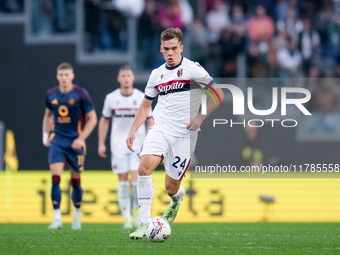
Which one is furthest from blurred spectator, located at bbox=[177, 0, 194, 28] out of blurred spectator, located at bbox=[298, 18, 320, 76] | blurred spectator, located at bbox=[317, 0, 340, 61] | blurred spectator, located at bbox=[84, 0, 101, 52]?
blurred spectator, located at bbox=[317, 0, 340, 61]

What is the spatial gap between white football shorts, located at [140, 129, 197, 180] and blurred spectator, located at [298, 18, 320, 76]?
32.4 feet

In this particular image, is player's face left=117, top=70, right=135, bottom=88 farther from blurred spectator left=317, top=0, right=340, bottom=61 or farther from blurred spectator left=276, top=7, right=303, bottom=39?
blurred spectator left=317, top=0, right=340, bottom=61

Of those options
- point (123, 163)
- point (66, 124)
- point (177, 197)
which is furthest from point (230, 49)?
point (177, 197)

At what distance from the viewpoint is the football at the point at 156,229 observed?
7.99m

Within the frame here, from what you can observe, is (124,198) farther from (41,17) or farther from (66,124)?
(41,17)

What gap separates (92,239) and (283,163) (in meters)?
8.45

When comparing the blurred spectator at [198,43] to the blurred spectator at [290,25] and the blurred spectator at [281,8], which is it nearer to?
the blurred spectator at [290,25]

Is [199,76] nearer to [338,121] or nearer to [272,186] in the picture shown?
[272,186]

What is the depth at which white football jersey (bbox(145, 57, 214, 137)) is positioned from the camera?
8445 millimetres

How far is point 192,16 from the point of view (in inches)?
718

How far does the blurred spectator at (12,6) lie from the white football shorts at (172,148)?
33.0 ft

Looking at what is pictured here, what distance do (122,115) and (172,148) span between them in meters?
3.75

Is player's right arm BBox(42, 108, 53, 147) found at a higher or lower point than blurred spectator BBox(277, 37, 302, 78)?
lower

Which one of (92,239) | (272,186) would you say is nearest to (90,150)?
(272,186)
